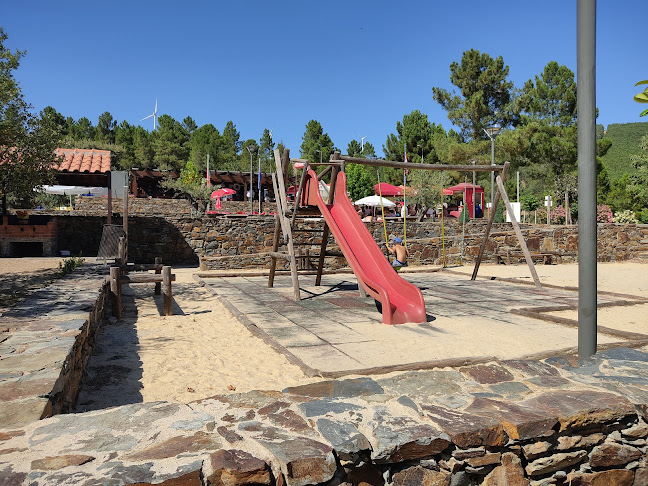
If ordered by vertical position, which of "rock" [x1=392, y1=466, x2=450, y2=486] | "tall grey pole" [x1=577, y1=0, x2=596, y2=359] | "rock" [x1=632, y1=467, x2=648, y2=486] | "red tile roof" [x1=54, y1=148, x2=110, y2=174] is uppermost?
"red tile roof" [x1=54, y1=148, x2=110, y2=174]

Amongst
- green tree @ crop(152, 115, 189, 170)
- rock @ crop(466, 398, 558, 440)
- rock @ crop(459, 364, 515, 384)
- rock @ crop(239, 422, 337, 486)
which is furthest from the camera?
green tree @ crop(152, 115, 189, 170)

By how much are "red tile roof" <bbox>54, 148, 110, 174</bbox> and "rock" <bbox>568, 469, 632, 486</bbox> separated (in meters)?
13.9

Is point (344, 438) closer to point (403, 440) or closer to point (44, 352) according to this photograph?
point (403, 440)

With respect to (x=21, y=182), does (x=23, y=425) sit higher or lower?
lower

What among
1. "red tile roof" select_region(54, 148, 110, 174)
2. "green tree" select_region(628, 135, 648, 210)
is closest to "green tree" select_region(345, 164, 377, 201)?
"green tree" select_region(628, 135, 648, 210)

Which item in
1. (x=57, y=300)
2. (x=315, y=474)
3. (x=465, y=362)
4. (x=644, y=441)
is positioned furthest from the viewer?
(x=57, y=300)

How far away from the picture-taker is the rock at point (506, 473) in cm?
231

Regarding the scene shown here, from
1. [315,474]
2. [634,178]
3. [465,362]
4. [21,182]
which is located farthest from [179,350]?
[634,178]

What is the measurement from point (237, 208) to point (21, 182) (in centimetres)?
2327

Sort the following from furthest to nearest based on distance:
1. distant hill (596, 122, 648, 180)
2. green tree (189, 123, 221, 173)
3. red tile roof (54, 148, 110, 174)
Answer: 1. distant hill (596, 122, 648, 180)
2. green tree (189, 123, 221, 173)
3. red tile roof (54, 148, 110, 174)

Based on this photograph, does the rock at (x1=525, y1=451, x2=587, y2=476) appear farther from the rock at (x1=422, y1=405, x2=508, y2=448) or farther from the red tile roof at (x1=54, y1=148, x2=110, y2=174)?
the red tile roof at (x1=54, y1=148, x2=110, y2=174)

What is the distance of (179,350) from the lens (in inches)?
200

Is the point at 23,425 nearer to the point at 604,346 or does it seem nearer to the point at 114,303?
the point at 604,346

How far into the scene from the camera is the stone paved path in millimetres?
4414
